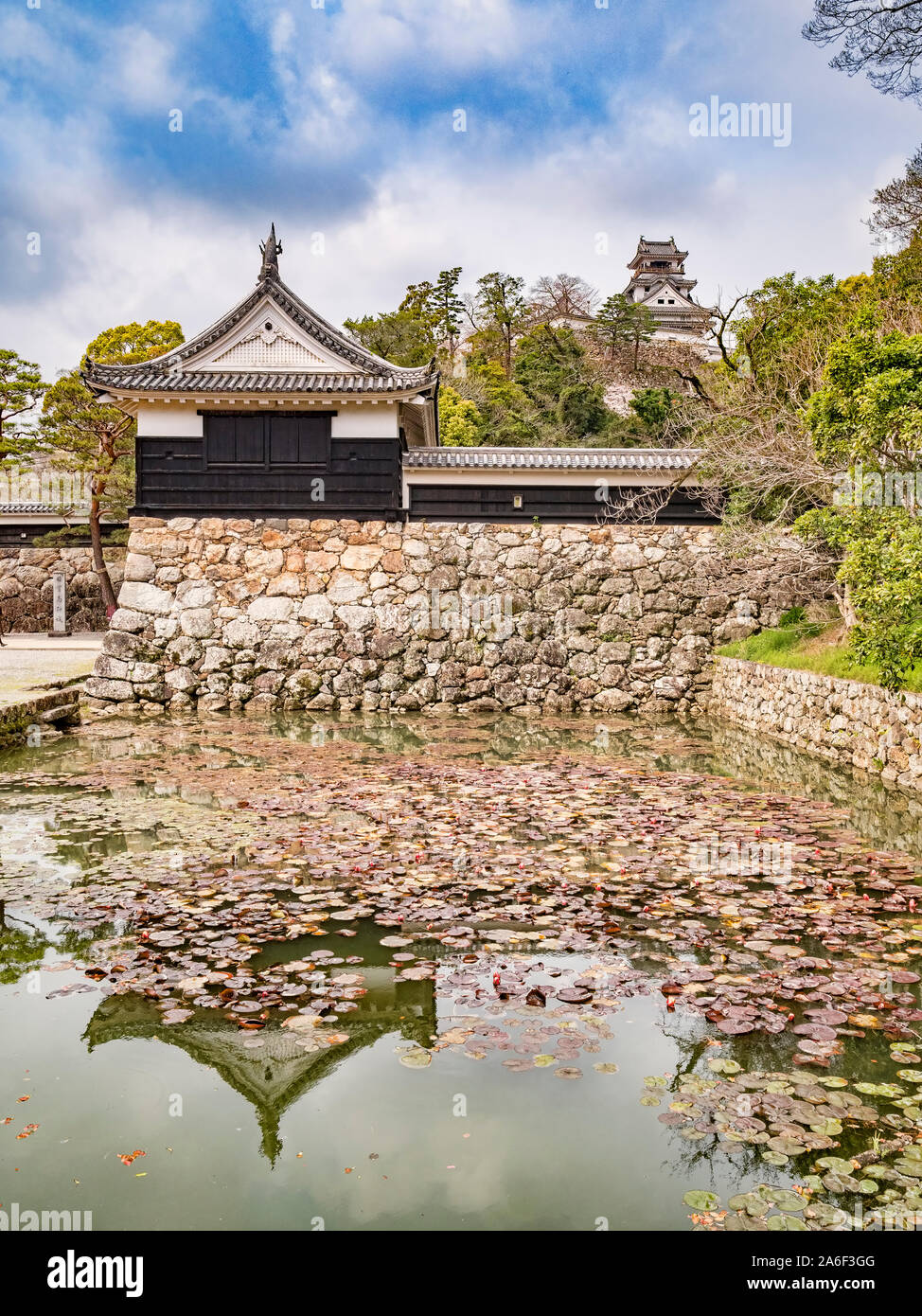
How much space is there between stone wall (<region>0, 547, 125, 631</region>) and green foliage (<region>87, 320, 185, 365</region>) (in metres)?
5.56

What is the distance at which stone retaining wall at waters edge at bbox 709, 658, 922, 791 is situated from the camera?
8.67 m

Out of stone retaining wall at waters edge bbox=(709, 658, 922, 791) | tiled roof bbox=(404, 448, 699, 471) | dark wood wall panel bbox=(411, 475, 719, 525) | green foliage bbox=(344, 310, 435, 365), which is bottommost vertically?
stone retaining wall at waters edge bbox=(709, 658, 922, 791)

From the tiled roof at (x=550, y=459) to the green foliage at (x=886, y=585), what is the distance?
7.50m

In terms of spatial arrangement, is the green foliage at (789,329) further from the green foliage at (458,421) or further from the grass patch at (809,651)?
the green foliage at (458,421)

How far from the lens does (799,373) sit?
1448 centimetres

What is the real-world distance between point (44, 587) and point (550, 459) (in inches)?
653

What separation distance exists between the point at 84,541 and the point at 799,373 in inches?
793

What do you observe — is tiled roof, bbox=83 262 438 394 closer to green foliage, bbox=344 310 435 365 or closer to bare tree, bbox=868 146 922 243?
bare tree, bbox=868 146 922 243

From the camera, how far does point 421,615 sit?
15.4 meters

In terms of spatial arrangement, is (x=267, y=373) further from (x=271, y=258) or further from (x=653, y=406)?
(x=653, y=406)

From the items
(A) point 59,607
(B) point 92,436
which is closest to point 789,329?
(B) point 92,436

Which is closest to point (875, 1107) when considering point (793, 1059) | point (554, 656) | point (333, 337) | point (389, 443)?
point (793, 1059)

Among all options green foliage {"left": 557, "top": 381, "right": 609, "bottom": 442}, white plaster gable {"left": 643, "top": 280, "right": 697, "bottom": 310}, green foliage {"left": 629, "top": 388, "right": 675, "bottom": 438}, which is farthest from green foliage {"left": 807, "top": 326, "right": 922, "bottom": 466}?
white plaster gable {"left": 643, "top": 280, "right": 697, "bottom": 310}

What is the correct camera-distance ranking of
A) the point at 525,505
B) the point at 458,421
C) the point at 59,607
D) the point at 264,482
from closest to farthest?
the point at 264,482
the point at 525,505
the point at 59,607
the point at 458,421
